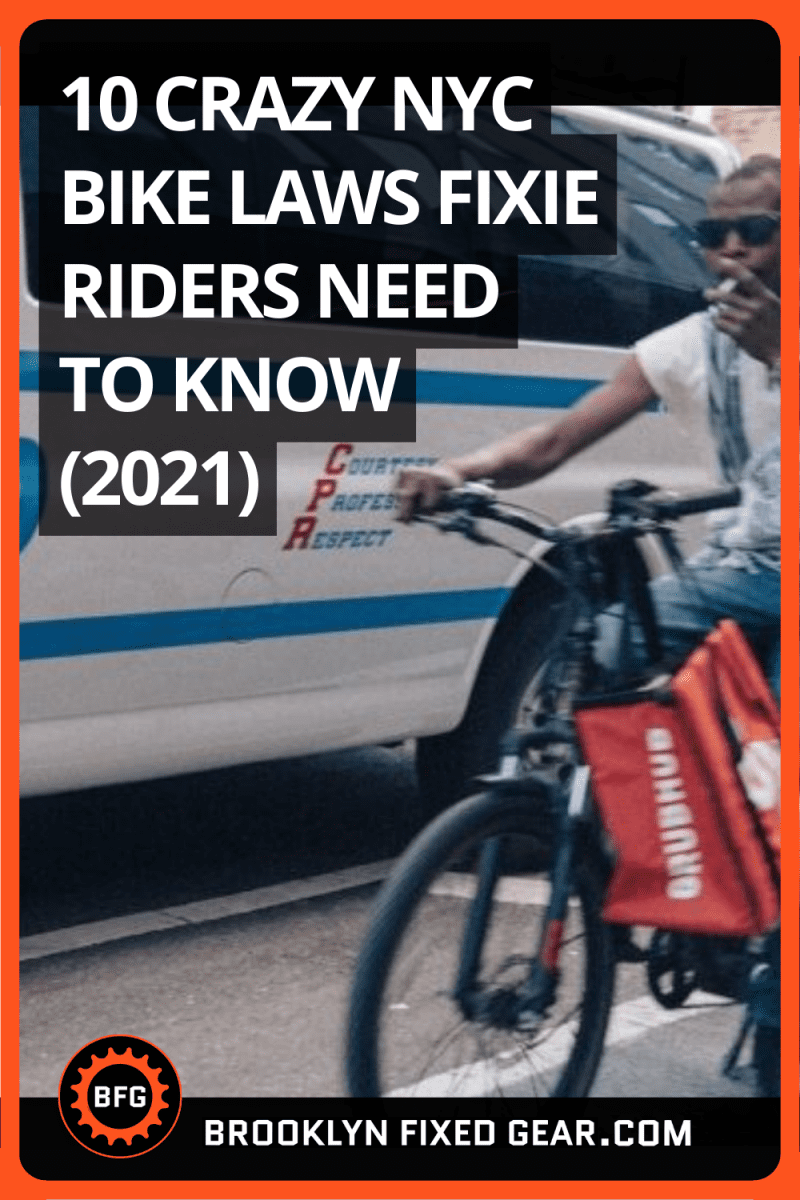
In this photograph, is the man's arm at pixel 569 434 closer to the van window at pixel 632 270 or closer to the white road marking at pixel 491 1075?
the white road marking at pixel 491 1075

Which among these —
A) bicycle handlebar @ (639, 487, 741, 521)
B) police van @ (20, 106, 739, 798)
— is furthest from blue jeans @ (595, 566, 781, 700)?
police van @ (20, 106, 739, 798)

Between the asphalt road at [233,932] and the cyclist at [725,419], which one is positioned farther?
the asphalt road at [233,932]

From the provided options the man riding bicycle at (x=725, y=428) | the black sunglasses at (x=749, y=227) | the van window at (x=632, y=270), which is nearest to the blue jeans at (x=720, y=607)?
the man riding bicycle at (x=725, y=428)

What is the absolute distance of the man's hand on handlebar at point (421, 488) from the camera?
10.3 ft

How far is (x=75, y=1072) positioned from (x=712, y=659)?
1247 mm

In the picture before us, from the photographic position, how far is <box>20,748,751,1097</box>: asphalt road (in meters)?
3.82

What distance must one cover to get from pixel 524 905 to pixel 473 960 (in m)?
0.12

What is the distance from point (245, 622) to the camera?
4.52 metres

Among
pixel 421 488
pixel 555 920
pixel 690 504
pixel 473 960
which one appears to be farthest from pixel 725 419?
pixel 473 960

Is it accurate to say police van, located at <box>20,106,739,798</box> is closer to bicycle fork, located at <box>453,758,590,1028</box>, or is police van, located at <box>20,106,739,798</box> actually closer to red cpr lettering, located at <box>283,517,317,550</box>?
red cpr lettering, located at <box>283,517,317,550</box>

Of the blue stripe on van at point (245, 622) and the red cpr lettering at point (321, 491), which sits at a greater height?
the red cpr lettering at point (321, 491)

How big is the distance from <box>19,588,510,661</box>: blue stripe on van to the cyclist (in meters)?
1.19

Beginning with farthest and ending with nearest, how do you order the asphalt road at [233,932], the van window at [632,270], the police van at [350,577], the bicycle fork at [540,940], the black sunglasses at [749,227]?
the van window at [632,270], the police van at [350,577], the asphalt road at [233,932], the black sunglasses at [749,227], the bicycle fork at [540,940]

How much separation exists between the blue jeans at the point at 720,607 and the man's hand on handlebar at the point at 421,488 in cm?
46
